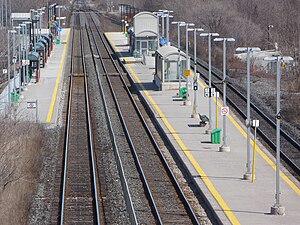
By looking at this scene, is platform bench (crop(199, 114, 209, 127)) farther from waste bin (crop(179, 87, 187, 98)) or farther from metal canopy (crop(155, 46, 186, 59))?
metal canopy (crop(155, 46, 186, 59))

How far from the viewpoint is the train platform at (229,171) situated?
21.3 m

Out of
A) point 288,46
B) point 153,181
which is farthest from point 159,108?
point 288,46

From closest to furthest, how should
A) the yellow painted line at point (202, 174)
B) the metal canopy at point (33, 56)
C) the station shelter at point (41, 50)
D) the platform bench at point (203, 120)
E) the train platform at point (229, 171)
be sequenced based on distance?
the yellow painted line at point (202, 174)
the train platform at point (229, 171)
the platform bench at point (203, 120)
the metal canopy at point (33, 56)
the station shelter at point (41, 50)

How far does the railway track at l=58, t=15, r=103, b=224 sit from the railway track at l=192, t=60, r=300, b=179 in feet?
21.9

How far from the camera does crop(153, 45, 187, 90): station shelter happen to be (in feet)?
144

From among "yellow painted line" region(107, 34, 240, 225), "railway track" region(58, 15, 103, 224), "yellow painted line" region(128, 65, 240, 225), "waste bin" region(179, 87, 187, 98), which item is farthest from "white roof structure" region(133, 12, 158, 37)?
"yellow painted line" region(128, 65, 240, 225)

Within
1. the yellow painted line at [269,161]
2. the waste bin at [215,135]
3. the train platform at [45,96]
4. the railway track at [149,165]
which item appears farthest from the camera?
the train platform at [45,96]

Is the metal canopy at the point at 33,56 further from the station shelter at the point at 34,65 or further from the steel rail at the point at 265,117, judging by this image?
the steel rail at the point at 265,117

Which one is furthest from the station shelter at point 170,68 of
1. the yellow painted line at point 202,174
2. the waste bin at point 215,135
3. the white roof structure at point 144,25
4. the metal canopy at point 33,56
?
the white roof structure at point 144,25

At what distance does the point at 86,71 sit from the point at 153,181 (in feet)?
102

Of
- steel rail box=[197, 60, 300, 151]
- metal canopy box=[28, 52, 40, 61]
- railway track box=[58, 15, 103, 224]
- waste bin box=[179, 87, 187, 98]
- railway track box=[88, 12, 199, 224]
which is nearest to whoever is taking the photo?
railway track box=[88, 12, 199, 224]

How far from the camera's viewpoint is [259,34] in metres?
70.6

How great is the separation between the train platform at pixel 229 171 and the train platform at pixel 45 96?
16.0ft

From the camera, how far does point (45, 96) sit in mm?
43781
